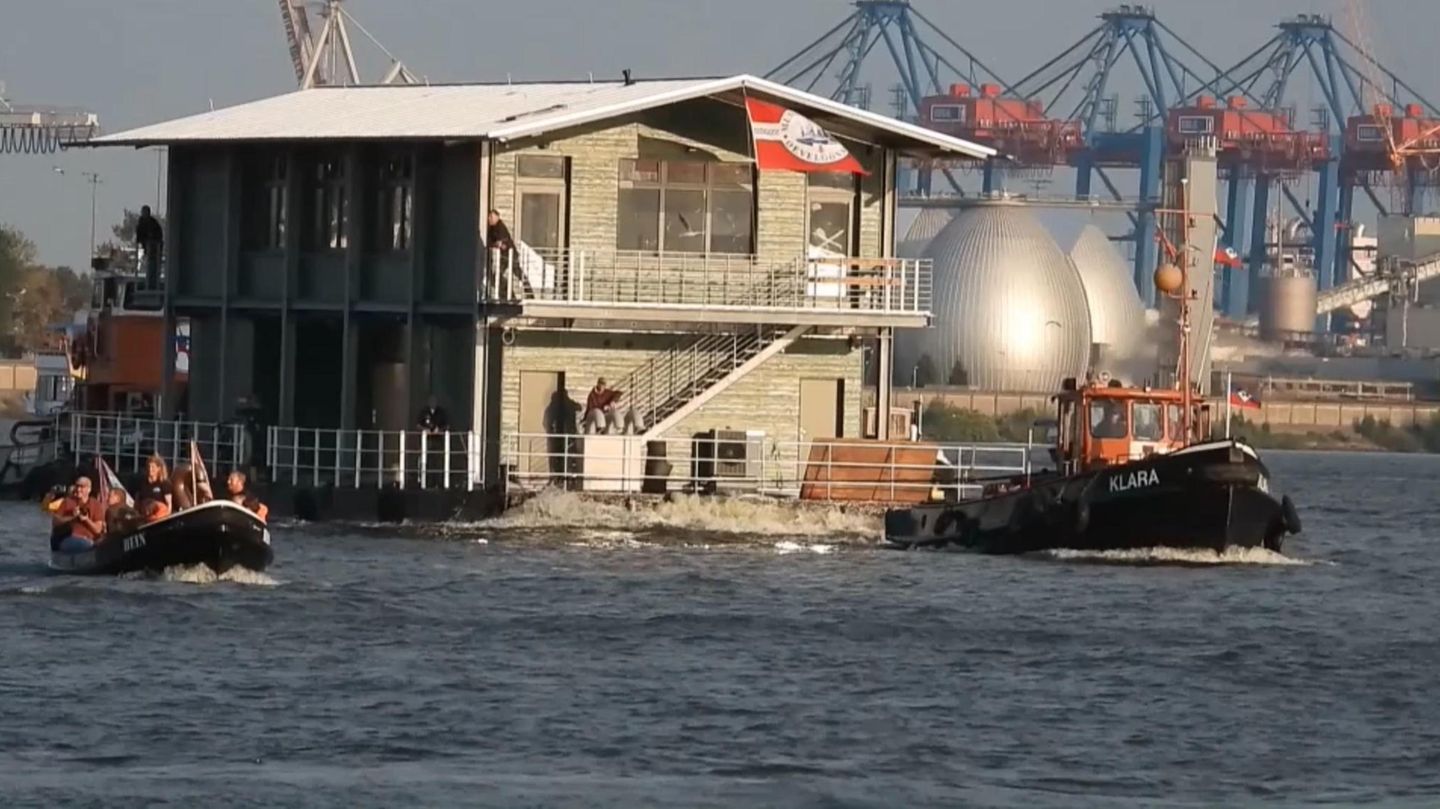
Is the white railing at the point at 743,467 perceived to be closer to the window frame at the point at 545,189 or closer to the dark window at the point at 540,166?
the window frame at the point at 545,189

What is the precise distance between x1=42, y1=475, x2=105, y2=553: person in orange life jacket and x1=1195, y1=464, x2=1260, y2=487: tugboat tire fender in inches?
581

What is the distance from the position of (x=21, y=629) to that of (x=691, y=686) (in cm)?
795

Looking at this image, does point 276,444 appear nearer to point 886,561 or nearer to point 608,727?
point 886,561

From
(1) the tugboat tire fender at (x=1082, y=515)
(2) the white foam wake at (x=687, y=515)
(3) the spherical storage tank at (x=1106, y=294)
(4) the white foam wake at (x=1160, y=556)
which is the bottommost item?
(4) the white foam wake at (x=1160, y=556)

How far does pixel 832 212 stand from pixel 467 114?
20.8 ft

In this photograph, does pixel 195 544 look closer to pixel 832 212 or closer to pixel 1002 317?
pixel 832 212

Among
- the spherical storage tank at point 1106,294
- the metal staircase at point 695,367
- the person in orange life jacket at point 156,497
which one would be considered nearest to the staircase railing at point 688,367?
the metal staircase at point 695,367

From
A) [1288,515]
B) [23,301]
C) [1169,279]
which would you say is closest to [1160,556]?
[1288,515]

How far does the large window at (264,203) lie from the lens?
57.5 m

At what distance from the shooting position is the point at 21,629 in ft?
117

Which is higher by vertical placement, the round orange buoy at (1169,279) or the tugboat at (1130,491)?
the round orange buoy at (1169,279)

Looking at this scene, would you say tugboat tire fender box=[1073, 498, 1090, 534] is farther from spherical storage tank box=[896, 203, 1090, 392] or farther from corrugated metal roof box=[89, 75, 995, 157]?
spherical storage tank box=[896, 203, 1090, 392]

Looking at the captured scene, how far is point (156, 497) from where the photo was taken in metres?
40.4

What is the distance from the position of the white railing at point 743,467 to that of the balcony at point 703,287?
1992 mm
